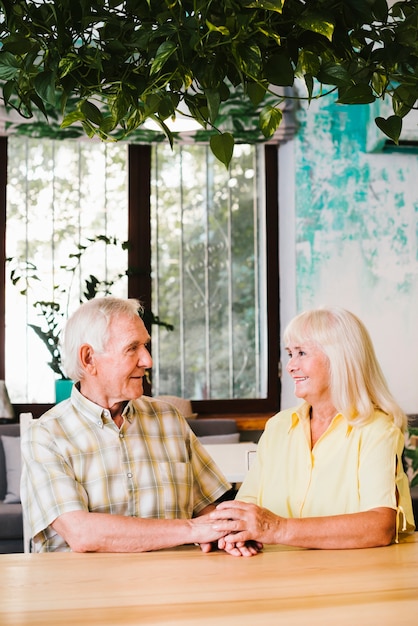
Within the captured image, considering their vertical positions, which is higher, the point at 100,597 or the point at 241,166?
the point at 241,166

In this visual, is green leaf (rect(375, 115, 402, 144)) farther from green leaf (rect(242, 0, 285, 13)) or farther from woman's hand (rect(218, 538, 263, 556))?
woman's hand (rect(218, 538, 263, 556))

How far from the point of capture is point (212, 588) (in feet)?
4.92

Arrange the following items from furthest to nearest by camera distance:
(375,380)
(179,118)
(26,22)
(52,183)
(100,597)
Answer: (52,183)
(179,118)
(375,380)
(100,597)
(26,22)

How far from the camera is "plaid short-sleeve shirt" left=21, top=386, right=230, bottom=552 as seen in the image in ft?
6.53

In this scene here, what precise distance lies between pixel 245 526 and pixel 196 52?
1.19 m

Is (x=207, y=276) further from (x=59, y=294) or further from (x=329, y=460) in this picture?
(x=329, y=460)

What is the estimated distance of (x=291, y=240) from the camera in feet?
18.7

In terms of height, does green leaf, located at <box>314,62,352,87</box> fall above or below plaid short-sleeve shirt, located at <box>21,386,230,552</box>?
above

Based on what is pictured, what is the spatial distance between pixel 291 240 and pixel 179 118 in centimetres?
135

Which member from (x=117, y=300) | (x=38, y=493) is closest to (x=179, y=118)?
(x=117, y=300)

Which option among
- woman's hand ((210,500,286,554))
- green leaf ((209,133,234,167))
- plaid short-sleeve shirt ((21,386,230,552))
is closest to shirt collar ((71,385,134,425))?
plaid short-sleeve shirt ((21,386,230,552))

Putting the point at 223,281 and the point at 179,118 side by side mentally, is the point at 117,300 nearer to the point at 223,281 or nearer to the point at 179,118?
the point at 179,118

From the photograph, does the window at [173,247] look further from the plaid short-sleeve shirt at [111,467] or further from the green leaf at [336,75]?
the green leaf at [336,75]

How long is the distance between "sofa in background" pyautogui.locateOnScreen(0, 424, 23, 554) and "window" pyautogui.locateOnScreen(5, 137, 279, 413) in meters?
0.71
